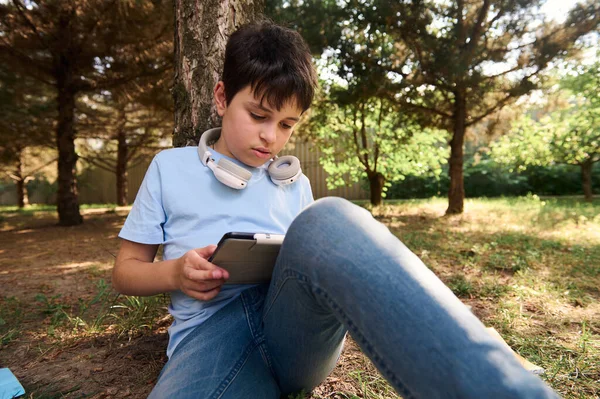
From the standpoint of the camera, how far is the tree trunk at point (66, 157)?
6.27 metres

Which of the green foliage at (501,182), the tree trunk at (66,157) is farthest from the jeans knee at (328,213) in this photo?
the green foliage at (501,182)

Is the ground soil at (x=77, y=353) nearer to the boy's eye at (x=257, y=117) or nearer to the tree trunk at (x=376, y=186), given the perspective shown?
the boy's eye at (x=257, y=117)

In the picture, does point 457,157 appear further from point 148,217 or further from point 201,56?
point 148,217

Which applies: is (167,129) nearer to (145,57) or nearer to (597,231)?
(145,57)

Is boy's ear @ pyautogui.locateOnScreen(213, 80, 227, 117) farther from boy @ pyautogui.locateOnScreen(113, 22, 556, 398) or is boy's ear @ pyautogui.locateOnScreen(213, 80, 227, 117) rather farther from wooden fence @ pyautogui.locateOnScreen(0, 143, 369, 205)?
wooden fence @ pyautogui.locateOnScreen(0, 143, 369, 205)

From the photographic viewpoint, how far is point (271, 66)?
117cm

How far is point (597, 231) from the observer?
4.50 metres

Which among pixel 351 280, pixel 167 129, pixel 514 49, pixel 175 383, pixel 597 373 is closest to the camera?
pixel 351 280

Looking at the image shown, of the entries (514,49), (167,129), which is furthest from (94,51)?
(514,49)

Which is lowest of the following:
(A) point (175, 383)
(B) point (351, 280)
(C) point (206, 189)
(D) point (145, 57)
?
(A) point (175, 383)

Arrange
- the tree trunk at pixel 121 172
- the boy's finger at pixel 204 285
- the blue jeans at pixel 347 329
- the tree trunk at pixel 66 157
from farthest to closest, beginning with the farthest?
the tree trunk at pixel 121 172
the tree trunk at pixel 66 157
the boy's finger at pixel 204 285
the blue jeans at pixel 347 329

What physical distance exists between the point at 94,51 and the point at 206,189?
608 centimetres

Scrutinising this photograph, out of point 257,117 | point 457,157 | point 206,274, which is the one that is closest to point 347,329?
point 206,274

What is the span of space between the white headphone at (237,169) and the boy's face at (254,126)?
0.06m
